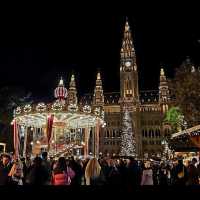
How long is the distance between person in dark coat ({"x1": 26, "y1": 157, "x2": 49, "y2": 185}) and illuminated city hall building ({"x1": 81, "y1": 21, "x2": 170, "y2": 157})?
57.6m

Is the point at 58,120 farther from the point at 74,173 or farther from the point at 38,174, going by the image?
the point at 38,174

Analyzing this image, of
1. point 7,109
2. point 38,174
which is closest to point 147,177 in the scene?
point 38,174

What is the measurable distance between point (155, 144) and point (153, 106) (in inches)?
411

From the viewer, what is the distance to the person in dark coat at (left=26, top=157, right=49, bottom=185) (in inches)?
241

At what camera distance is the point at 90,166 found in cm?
717

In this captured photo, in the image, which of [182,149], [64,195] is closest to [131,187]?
[64,195]

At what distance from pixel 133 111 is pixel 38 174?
60004 millimetres

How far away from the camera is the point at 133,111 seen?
65.5m

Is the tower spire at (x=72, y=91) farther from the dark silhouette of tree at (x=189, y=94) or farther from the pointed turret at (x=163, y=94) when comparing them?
the dark silhouette of tree at (x=189, y=94)

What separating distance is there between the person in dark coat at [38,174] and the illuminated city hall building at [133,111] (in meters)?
57.6

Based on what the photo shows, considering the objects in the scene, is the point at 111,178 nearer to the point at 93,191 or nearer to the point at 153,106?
the point at 93,191

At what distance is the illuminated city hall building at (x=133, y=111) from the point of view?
65500 mm

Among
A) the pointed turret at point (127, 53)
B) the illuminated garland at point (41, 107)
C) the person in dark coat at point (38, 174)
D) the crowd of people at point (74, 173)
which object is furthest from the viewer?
the pointed turret at point (127, 53)

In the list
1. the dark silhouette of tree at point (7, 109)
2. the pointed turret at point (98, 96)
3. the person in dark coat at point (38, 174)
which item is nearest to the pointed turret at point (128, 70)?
the pointed turret at point (98, 96)
